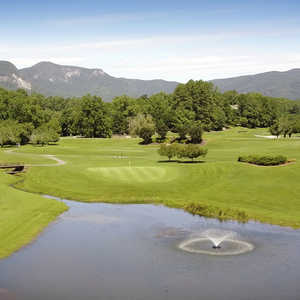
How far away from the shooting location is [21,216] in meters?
44.1

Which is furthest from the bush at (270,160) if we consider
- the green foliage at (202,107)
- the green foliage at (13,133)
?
the green foliage at (202,107)

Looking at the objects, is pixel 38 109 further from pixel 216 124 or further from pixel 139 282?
pixel 139 282

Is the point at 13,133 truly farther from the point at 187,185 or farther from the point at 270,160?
the point at 270,160

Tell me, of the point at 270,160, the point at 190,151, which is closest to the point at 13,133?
the point at 190,151

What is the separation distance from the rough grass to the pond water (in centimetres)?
134

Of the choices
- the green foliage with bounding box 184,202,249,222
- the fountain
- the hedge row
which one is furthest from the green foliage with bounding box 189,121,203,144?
the fountain

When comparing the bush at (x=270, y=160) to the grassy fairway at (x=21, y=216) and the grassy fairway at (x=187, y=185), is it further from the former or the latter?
the grassy fairway at (x=21, y=216)

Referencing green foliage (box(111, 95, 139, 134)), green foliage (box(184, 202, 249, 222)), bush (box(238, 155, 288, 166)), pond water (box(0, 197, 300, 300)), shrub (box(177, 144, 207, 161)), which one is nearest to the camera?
pond water (box(0, 197, 300, 300))

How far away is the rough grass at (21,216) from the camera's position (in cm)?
3669

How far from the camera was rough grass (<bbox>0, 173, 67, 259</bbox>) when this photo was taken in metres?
36.7

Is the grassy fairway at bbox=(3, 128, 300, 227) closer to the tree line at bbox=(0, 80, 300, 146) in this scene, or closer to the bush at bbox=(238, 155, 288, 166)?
the bush at bbox=(238, 155, 288, 166)

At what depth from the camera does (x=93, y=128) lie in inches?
6767

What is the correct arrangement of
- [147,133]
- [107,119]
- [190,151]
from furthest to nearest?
[107,119] < [147,133] < [190,151]

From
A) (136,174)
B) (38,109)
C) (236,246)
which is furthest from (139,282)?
(38,109)
